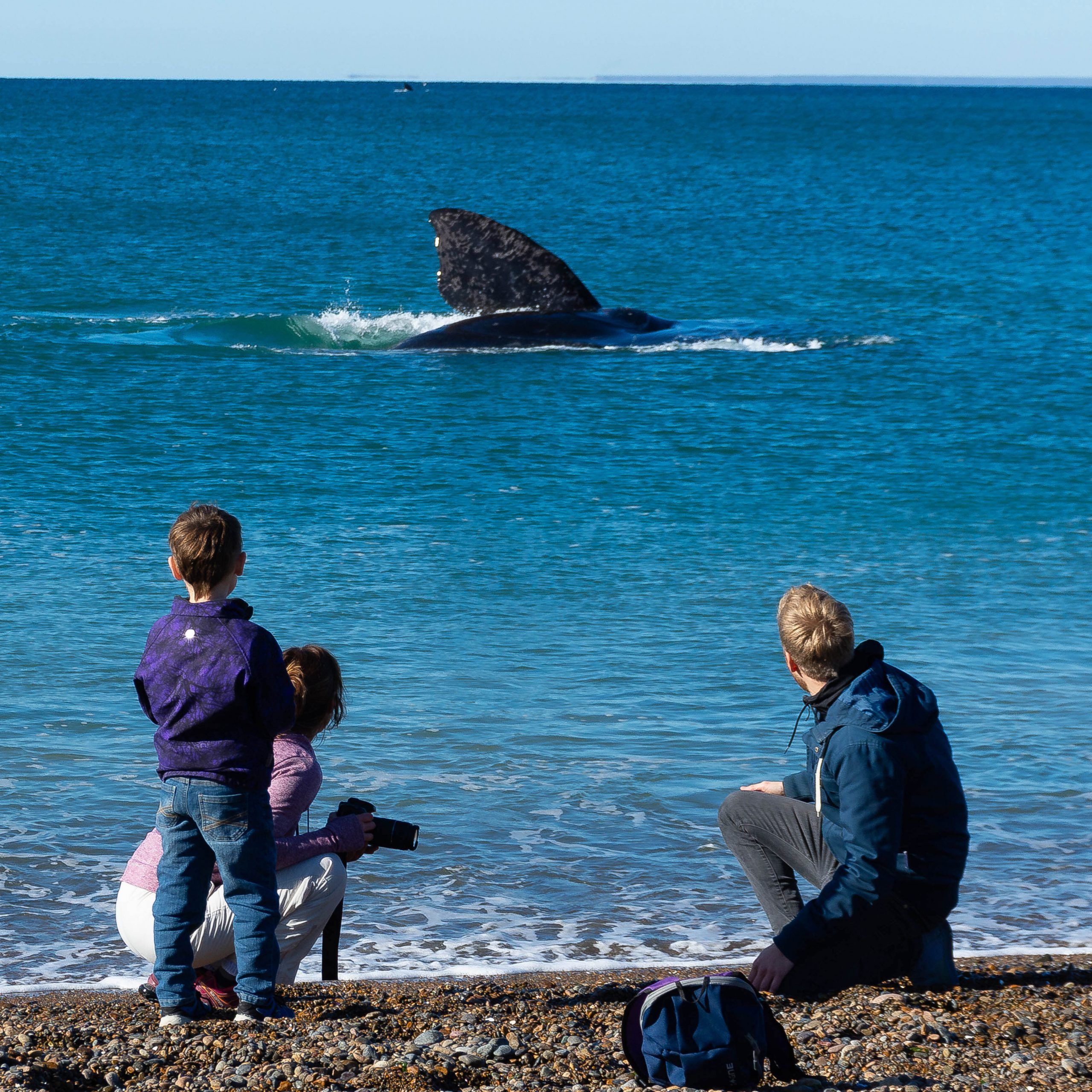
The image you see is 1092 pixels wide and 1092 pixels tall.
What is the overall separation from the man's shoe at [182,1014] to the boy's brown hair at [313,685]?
89 cm

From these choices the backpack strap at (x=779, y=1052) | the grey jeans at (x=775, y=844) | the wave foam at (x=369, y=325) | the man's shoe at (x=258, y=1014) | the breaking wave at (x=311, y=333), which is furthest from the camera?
the wave foam at (x=369, y=325)

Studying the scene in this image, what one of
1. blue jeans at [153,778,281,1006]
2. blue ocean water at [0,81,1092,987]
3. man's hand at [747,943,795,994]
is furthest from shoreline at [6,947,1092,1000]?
man's hand at [747,943,795,994]

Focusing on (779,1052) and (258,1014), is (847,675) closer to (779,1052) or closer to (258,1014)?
(779,1052)

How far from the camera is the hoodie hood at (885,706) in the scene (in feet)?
14.5

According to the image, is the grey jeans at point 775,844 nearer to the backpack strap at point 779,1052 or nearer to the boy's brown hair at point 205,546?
the backpack strap at point 779,1052

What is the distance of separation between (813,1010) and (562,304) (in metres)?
21.4

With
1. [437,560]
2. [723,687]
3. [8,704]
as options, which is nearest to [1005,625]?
[723,687]

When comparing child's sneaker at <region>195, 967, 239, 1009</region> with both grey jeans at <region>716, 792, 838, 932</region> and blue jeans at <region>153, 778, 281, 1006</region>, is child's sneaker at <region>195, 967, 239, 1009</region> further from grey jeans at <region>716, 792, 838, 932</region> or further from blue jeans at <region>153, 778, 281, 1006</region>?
grey jeans at <region>716, 792, 838, 932</region>

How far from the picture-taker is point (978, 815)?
7.53 metres

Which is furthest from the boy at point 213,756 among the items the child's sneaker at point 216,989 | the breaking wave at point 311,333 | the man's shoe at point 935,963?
the breaking wave at point 311,333

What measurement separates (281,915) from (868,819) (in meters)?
1.84

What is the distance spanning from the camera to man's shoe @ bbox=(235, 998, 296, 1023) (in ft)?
A: 14.4

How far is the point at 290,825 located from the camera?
4.77 metres

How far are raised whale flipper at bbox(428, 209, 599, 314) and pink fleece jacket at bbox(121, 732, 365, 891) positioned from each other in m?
18.6
